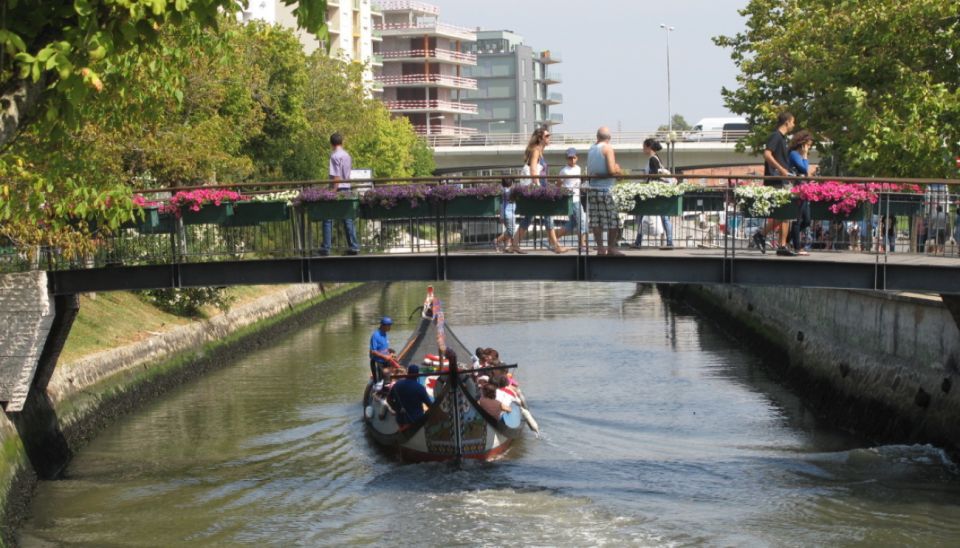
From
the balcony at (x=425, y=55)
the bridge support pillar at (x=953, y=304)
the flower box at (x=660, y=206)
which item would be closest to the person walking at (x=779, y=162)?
the flower box at (x=660, y=206)

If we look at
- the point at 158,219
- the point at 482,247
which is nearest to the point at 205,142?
the point at 158,219

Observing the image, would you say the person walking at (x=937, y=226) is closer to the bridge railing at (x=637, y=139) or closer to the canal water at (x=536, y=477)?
the canal water at (x=536, y=477)

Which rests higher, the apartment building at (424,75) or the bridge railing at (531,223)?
the apartment building at (424,75)

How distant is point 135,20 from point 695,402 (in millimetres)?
18914

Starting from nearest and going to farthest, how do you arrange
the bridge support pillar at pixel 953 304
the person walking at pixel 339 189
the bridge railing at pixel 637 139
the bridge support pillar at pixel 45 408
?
1. the bridge support pillar at pixel 953 304
2. the person walking at pixel 339 189
3. the bridge support pillar at pixel 45 408
4. the bridge railing at pixel 637 139

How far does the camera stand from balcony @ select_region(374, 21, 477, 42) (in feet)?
391

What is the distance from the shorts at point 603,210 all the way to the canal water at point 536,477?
12.9 ft

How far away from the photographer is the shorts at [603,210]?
20.1 metres

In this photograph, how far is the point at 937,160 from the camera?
2588 cm

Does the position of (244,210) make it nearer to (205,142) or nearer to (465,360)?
(465,360)

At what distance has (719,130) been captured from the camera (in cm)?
10288

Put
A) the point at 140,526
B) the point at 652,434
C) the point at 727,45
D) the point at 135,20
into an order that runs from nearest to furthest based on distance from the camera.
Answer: the point at 135,20
the point at 140,526
the point at 652,434
the point at 727,45

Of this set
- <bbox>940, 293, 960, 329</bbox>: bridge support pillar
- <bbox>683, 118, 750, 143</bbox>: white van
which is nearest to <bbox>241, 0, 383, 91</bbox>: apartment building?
<bbox>683, 118, 750, 143</bbox>: white van

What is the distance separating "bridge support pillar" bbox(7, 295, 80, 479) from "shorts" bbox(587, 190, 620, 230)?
829cm
